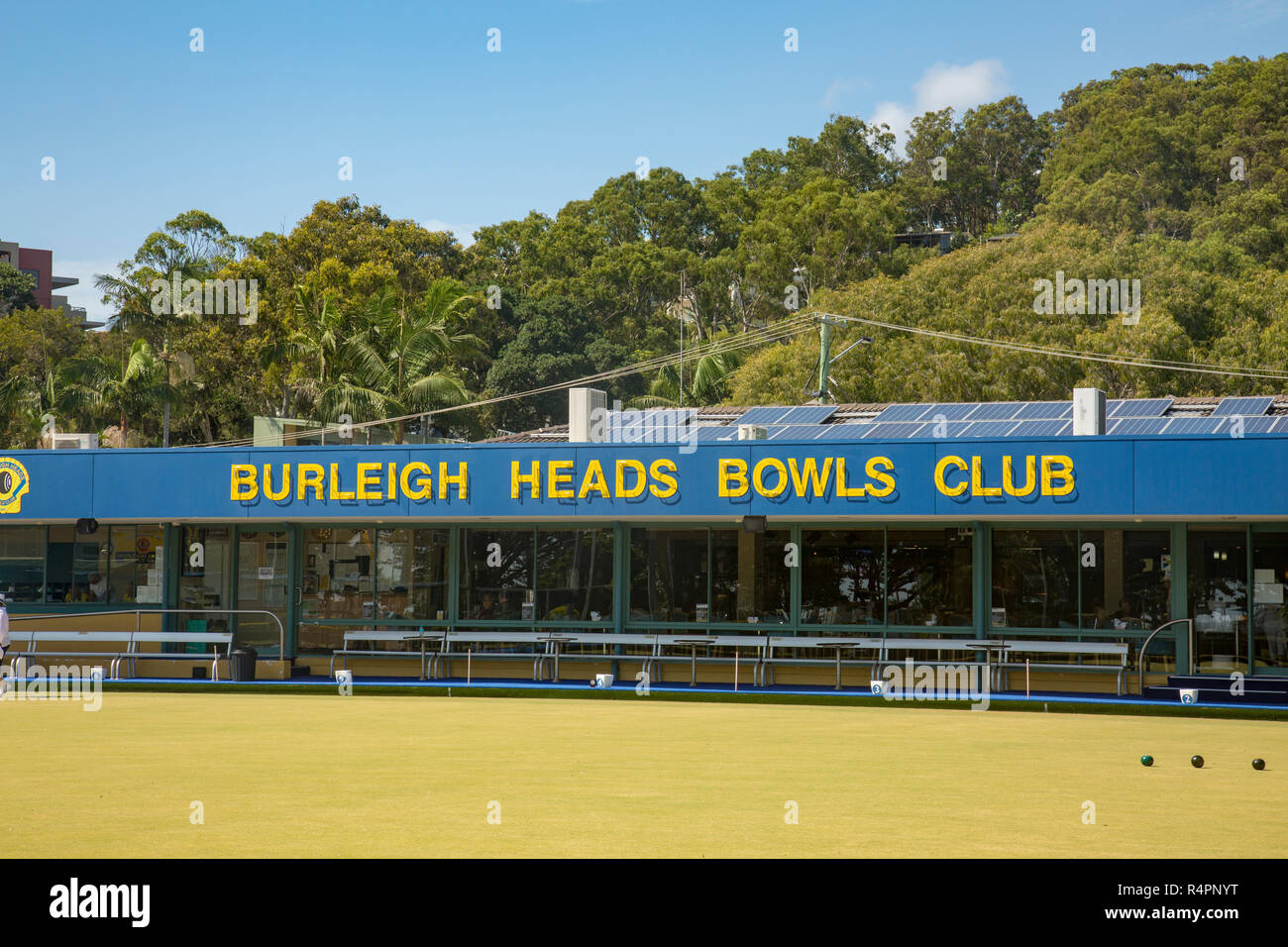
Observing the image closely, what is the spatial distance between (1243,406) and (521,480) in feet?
44.3

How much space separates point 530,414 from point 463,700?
134 feet

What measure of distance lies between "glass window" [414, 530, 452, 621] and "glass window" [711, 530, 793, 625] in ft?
16.4

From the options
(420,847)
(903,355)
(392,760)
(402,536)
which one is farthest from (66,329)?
(420,847)

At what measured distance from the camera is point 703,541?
2370 centimetres

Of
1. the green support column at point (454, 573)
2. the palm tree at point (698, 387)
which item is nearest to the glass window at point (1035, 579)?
the green support column at point (454, 573)

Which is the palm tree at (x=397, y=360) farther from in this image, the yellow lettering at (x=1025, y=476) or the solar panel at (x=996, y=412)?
the yellow lettering at (x=1025, y=476)

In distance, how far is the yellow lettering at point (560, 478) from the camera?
74.6 ft

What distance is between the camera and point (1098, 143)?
219 ft

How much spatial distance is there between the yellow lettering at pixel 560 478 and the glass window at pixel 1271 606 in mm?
10851

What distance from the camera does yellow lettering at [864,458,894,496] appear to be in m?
21.4
